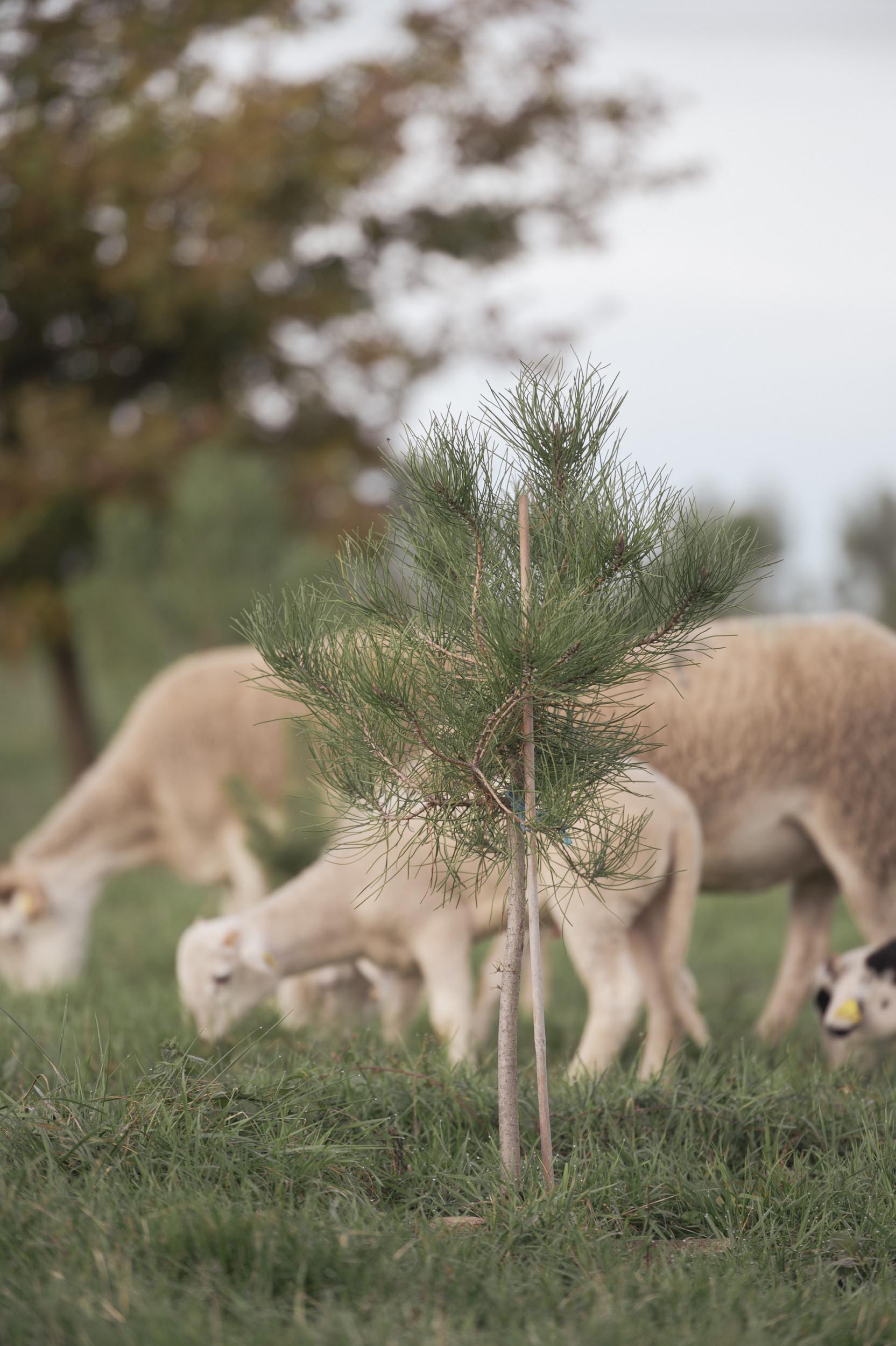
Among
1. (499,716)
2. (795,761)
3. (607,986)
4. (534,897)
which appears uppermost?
(499,716)

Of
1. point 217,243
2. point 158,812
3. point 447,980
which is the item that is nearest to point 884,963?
point 447,980

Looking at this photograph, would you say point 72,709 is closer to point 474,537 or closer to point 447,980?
point 447,980

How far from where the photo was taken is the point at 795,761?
451cm

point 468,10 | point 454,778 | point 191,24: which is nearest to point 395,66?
point 468,10

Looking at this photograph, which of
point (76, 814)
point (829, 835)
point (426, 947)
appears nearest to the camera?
point (426, 947)

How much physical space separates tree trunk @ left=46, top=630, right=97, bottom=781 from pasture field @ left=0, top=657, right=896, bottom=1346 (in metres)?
9.09

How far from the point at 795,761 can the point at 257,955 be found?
1981 millimetres

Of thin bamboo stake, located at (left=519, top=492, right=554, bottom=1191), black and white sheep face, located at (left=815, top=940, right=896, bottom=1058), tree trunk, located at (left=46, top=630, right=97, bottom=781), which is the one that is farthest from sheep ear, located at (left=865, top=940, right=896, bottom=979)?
tree trunk, located at (left=46, top=630, right=97, bottom=781)

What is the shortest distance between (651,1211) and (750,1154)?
0.43m

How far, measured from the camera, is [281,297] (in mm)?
11812

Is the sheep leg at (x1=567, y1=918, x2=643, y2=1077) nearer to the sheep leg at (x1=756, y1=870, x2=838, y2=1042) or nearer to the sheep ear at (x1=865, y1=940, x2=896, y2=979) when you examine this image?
the sheep ear at (x1=865, y1=940, x2=896, y2=979)

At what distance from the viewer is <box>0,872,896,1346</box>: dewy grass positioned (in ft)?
6.88

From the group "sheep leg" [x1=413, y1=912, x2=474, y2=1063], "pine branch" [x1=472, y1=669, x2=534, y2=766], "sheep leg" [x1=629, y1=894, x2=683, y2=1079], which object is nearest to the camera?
"pine branch" [x1=472, y1=669, x2=534, y2=766]

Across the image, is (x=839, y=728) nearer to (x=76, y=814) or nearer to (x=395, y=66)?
(x=76, y=814)
